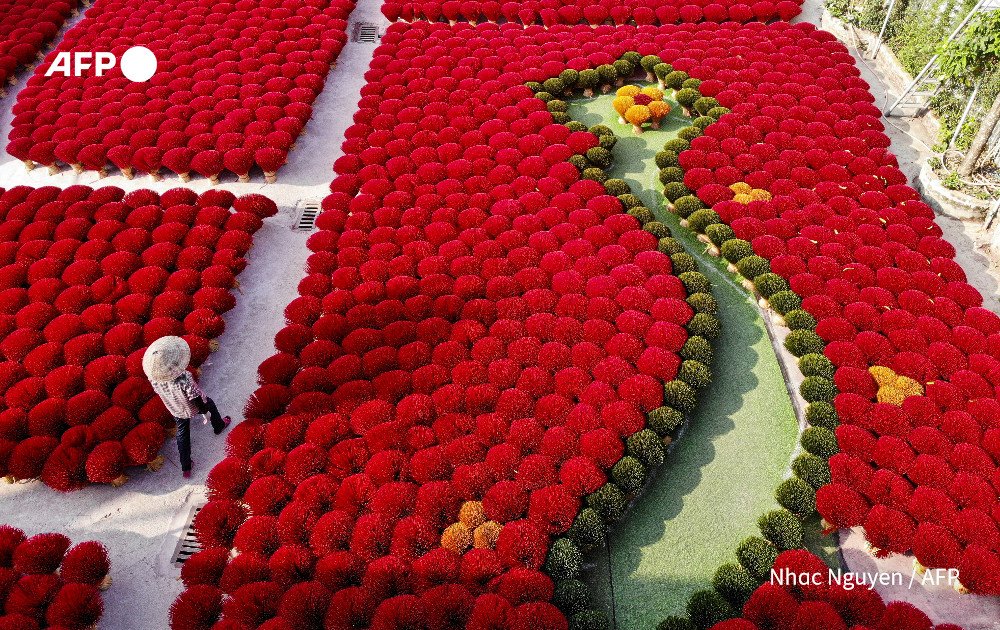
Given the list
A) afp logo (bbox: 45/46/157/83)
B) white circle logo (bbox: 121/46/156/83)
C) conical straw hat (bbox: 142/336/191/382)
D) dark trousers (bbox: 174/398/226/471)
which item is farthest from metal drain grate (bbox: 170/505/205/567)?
afp logo (bbox: 45/46/157/83)

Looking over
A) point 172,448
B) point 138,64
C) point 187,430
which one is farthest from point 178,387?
point 138,64

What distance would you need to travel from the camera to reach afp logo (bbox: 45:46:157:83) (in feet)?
65.7

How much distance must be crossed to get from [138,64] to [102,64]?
124 centimetres

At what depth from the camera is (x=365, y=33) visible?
2317 centimetres

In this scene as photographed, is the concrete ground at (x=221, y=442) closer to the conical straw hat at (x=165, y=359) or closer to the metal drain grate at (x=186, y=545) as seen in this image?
the metal drain grate at (x=186, y=545)

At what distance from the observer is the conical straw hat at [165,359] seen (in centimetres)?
972

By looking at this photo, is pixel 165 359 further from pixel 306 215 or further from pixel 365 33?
pixel 365 33

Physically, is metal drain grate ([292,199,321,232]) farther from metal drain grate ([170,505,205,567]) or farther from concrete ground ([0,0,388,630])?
metal drain grate ([170,505,205,567])

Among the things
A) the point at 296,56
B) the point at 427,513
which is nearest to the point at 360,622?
the point at 427,513

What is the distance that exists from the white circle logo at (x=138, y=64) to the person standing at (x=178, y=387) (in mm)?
13249

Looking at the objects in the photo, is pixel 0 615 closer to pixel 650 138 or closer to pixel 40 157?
pixel 40 157

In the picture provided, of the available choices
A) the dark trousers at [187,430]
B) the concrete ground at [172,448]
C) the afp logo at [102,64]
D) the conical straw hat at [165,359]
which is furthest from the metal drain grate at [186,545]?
the afp logo at [102,64]

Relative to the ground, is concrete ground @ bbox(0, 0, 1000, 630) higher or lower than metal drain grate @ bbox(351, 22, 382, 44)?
lower

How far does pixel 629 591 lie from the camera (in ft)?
31.8
